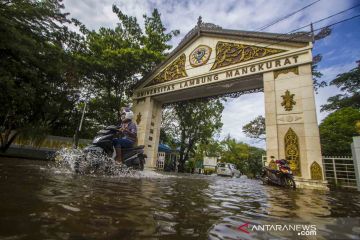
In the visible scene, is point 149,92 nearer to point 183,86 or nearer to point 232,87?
point 183,86

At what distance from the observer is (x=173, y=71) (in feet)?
44.1

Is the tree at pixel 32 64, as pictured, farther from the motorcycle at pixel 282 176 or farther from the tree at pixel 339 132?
the tree at pixel 339 132

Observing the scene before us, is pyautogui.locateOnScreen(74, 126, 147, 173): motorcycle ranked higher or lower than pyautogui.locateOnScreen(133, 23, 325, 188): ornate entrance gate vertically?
lower

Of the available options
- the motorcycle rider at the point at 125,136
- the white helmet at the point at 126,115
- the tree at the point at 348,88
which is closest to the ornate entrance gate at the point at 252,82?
the motorcycle rider at the point at 125,136

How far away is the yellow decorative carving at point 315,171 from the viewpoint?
7.57 m

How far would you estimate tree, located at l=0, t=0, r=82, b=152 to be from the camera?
8.70 metres

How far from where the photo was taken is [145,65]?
14938 mm

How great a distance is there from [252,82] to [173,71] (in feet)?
16.6

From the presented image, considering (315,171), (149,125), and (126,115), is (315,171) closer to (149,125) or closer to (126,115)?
(126,115)

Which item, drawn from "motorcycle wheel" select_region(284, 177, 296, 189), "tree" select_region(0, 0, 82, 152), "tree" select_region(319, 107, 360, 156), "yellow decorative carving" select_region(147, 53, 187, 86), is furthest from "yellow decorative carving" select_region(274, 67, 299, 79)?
"tree" select_region(319, 107, 360, 156)

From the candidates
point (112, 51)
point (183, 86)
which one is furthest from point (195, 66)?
point (112, 51)

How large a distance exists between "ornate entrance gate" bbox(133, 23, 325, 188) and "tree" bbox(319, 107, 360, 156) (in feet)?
36.7

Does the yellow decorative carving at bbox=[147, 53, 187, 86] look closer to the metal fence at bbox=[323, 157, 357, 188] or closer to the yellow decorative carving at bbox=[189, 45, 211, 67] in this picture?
the yellow decorative carving at bbox=[189, 45, 211, 67]

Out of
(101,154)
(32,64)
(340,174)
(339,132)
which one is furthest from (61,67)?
(339,132)
